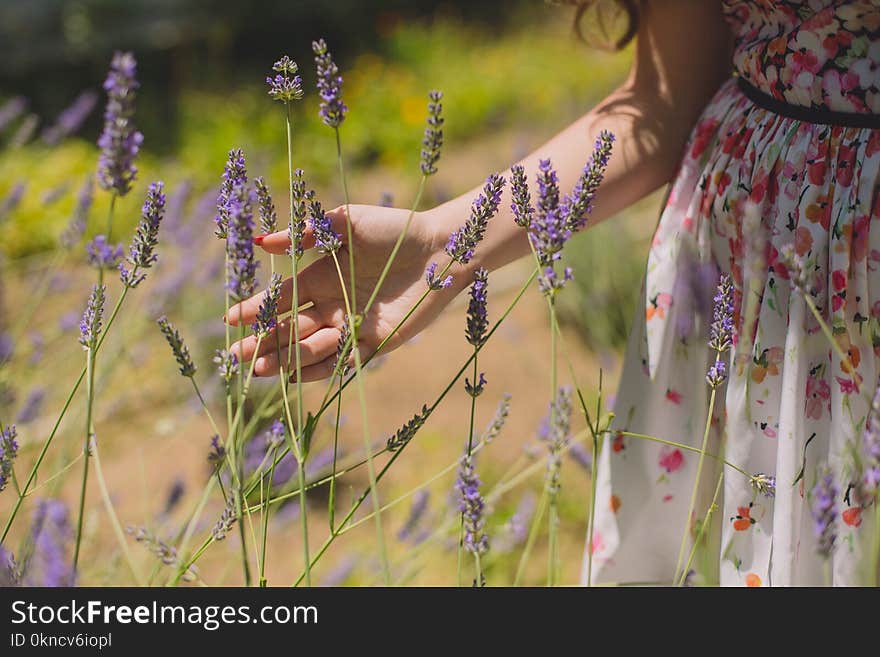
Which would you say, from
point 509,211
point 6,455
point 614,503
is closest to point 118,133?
point 6,455

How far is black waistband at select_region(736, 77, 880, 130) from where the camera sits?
1.06 m

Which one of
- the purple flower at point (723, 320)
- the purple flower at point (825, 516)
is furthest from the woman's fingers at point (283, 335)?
the purple flower at point (825, 516)

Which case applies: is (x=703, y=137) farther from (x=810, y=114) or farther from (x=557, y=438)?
(x=557, y=438)

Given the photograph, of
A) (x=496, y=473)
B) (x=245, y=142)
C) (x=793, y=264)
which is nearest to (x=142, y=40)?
(x=245, y=142)

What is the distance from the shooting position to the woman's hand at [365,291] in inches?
42.4

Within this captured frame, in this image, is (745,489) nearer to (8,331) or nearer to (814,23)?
(814,23)

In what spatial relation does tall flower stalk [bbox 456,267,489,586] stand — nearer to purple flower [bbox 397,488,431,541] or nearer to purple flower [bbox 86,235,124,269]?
purple flower [bbox 86,235,124,269]

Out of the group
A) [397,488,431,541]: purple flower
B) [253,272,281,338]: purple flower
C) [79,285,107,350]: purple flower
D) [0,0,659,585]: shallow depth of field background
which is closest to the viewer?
[79,285,107,350]: purple flower

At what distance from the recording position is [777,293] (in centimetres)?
112

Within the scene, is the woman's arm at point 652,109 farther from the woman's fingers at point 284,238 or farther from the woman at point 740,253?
the woman's fingers at point 284,238

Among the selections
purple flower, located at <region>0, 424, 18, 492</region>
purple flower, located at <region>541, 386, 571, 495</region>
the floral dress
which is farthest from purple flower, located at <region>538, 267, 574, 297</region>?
purple flower, located at <region>0, 424, 18, 492</region>

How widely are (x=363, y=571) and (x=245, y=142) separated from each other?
267cm

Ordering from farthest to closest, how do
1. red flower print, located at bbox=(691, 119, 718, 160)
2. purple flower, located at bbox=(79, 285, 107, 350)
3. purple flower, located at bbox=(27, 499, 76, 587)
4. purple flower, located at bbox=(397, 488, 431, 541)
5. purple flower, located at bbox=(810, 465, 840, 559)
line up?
purple flower, located at bbox=(397, 488, 431, 541), red flower print, located at bbox=(691, 119, 718, 160), purple flower, located at bbox=(27, 499, 76, 587), purple flower, located at bbox=(79, 285, 107, 350), purple flower, located at bbox=(810, 465, 840, 559)

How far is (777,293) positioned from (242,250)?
0.71 meters
